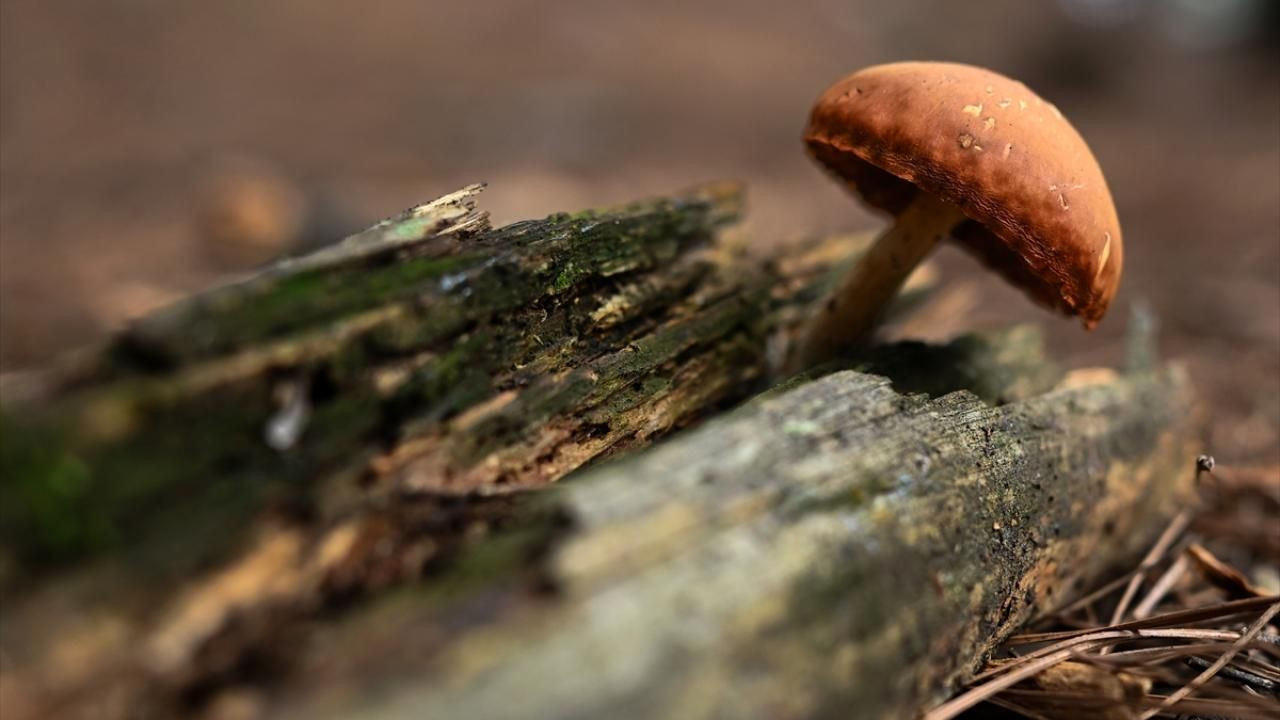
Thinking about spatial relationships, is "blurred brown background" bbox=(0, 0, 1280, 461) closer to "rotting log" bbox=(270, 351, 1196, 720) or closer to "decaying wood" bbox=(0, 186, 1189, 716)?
"rotting log" bbox=(270, 351, 1196, 720)

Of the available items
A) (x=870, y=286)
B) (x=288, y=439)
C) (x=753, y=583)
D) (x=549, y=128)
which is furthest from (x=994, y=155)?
(x=549, y=128)

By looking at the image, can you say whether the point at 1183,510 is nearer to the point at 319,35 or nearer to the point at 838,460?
the point at 838,460

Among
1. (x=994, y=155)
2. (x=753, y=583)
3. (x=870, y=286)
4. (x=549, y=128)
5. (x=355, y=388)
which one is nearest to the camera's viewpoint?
(x=753, y=583)

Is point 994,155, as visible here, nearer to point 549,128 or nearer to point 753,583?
point 753,583

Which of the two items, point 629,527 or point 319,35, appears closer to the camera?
point 629,527

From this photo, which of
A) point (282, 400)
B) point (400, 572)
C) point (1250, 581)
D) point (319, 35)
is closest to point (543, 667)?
point (400, 572)

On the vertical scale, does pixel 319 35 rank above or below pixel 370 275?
above

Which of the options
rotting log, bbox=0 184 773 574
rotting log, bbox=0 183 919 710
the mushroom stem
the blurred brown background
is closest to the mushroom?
the mushroom stem
